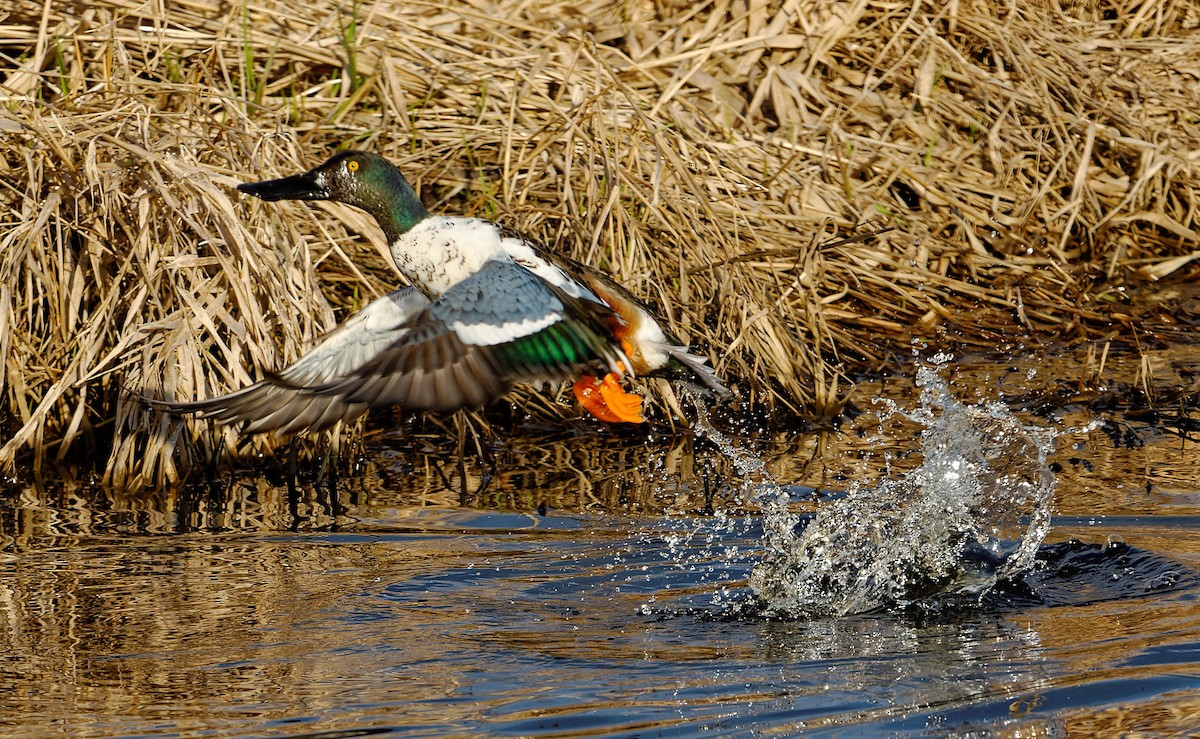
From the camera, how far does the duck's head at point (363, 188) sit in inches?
154

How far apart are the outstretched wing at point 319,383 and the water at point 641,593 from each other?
0.39 meters

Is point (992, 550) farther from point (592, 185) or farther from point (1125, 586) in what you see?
point (592, 185)

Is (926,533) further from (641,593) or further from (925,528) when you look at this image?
(641,593)

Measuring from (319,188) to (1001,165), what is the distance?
3.10 m

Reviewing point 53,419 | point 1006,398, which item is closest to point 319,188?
point 53,419

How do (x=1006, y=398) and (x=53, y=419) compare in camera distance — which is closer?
(x=53, y=419)

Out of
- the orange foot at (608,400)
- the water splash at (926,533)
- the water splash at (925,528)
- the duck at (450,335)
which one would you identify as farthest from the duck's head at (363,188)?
the water splash at (926,533)

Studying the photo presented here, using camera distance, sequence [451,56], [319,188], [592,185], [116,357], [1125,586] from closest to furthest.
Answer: [1125,586] < [319,188] < [116,357] < [592,185] < [451,56]

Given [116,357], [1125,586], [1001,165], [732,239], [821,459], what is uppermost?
[1001,165]

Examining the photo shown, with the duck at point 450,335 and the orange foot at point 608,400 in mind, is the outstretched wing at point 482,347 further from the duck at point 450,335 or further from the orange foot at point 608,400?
the orange foot at point 608,400

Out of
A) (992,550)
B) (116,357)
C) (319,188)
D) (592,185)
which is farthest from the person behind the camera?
(592,185)

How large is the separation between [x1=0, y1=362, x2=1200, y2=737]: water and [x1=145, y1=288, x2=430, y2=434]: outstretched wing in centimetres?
39

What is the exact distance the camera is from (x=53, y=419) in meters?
4.45

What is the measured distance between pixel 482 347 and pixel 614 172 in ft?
Result: 5.37
